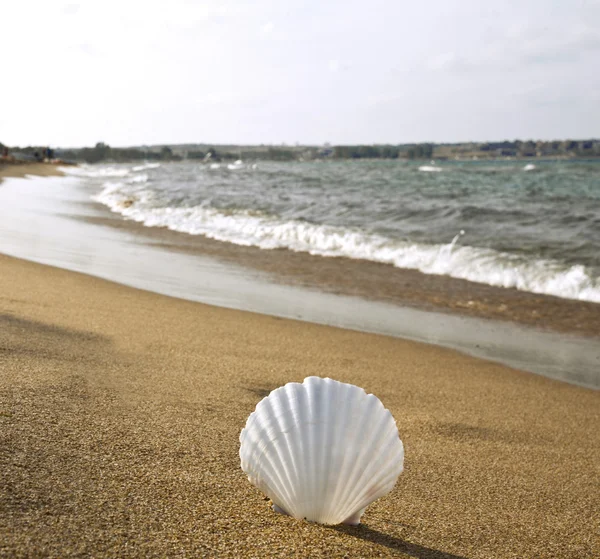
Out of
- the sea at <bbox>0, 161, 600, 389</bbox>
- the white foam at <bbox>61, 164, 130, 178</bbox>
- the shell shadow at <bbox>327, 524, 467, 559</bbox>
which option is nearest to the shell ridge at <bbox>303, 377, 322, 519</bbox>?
the shell shadow at <bbox>327, 524, 467, 559</bbox>

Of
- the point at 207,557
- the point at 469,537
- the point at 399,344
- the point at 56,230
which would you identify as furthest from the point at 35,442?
the point at 56,230

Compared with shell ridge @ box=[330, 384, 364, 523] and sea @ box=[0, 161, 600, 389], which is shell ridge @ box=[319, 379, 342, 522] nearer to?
shell ridge @ box=[330, 384, 364, 523]

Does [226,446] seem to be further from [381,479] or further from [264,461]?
[381,479]

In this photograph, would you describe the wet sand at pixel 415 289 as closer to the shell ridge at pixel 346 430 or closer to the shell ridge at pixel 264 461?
the shell ridge at pixel 346 430

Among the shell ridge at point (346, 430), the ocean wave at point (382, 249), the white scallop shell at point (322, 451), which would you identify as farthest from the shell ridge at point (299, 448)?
the ocean wave at point (382, 249)

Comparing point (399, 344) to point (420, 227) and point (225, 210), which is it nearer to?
point (420, 227)

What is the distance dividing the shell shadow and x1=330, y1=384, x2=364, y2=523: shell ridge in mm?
90

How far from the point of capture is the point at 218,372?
14.0 feet

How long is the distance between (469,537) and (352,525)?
1.47 feet

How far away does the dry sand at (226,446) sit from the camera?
2041 mm

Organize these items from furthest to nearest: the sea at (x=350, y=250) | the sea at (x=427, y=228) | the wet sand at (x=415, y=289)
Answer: the sea at (x=427, y=228)
the wet sand at (x=415, y=289)
the sea at (x=350, y=250)

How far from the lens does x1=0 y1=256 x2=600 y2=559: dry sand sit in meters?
2.04

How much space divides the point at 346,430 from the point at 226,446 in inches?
36.6

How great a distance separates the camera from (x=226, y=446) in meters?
2.90
